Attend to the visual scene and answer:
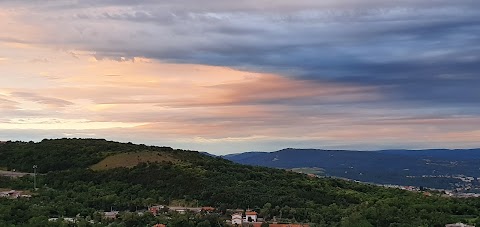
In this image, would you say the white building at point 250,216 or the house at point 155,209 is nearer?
the white building at point 250,216

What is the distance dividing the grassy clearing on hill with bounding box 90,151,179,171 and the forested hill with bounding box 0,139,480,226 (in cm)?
12

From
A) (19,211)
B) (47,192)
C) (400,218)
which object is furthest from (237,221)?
(47,192)

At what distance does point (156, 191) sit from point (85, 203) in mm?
9284

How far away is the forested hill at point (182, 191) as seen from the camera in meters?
52.2

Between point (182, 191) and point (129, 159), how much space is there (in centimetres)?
1630

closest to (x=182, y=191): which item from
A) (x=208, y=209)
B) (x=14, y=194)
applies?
(x=208, y=209)

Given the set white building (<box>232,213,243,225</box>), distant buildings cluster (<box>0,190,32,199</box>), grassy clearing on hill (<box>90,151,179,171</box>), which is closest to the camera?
white building (<box>232,213,243,225</box>)

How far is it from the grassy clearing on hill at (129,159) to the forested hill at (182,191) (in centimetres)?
12

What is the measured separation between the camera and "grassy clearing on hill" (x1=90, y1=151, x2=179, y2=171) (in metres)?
78.1

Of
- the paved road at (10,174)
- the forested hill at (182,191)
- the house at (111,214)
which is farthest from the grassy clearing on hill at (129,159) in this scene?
the house at (111,214)

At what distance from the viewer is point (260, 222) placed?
52250mm

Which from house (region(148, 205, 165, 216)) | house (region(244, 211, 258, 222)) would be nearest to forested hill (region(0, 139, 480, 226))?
house (region(148, 205, 165, 216))

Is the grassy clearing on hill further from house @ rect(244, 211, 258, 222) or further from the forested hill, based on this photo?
house @ rect(244, 211, 258, 222)

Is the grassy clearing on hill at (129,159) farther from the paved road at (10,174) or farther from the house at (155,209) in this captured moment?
the house at (155,209)
